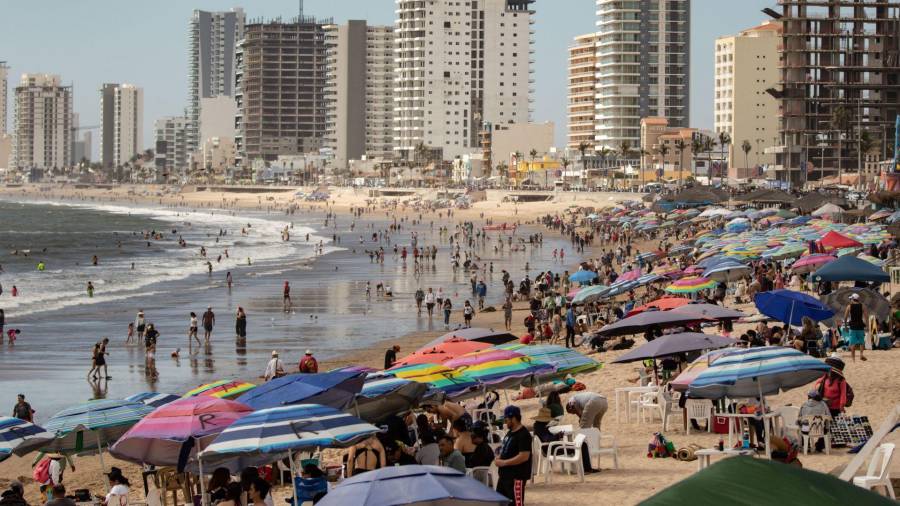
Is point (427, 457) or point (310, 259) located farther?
point (310, 259)

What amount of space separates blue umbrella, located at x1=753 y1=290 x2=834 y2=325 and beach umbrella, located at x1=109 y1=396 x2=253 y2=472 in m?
8.90

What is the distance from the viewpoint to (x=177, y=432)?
37.0 ft

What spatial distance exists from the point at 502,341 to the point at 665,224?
46.1 meters

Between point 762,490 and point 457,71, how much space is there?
18973cm

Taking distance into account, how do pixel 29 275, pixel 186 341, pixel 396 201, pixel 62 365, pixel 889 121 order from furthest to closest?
pixel 396 201
pixel 889 121
pixel 29 275
pixel 186 341
pixel 62 365

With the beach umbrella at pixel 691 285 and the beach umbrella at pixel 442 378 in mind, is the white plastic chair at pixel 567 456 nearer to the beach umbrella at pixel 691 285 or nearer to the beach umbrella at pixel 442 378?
the beach umbrella at pixel 442 378

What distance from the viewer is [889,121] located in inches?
4119

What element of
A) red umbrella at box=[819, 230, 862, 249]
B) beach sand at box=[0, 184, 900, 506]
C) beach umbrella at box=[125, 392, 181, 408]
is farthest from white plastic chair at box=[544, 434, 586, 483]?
red umbrella at box=[819, 230, 862, 249]

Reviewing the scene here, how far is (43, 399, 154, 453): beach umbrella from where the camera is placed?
1287 cm

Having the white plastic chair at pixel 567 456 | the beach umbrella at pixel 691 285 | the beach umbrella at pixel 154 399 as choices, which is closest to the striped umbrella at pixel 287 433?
the white plastic chair at pixel 567 456

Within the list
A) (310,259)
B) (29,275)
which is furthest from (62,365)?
(310,259)

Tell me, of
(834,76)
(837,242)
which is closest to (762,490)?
(837,242)

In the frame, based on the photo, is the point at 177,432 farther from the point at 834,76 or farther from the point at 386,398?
the point at 834,76

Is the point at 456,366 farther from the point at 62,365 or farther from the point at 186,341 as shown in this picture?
the point at 186,341
